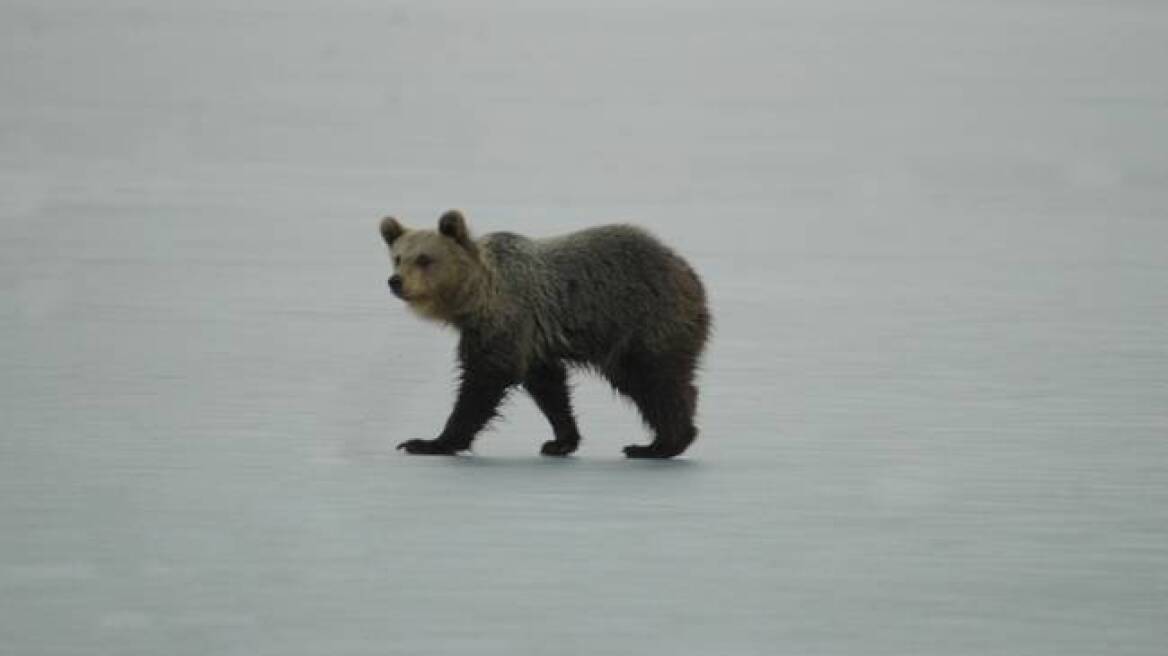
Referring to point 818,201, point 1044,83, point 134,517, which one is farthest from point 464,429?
point 1044,83

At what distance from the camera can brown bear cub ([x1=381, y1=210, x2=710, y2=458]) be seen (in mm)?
10156

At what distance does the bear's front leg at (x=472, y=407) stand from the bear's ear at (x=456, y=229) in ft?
1.64

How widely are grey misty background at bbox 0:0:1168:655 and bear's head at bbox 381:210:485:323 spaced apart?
616 mm

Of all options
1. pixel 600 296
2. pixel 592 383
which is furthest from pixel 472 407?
pixel 592 383

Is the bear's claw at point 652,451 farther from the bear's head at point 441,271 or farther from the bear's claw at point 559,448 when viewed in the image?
the bear's head at point 441,271

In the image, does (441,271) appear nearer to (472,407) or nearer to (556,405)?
(472,407)

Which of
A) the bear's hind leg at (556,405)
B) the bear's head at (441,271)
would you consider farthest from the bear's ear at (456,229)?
the bear's hind leg at (556,405)

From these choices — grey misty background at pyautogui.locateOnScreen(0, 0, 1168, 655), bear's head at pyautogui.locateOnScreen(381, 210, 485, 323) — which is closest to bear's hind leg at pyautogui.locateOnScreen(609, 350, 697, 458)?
grey misty background at pyautogui.locateOnScreen(0, 0, 1168, 655)

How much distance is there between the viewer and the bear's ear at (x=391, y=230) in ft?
33.9

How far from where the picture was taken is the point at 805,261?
56.8ft

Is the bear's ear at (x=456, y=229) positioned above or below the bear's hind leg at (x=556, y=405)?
above

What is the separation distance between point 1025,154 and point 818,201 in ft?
13.3

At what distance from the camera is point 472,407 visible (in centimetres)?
1016

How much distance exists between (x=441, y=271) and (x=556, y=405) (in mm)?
812
